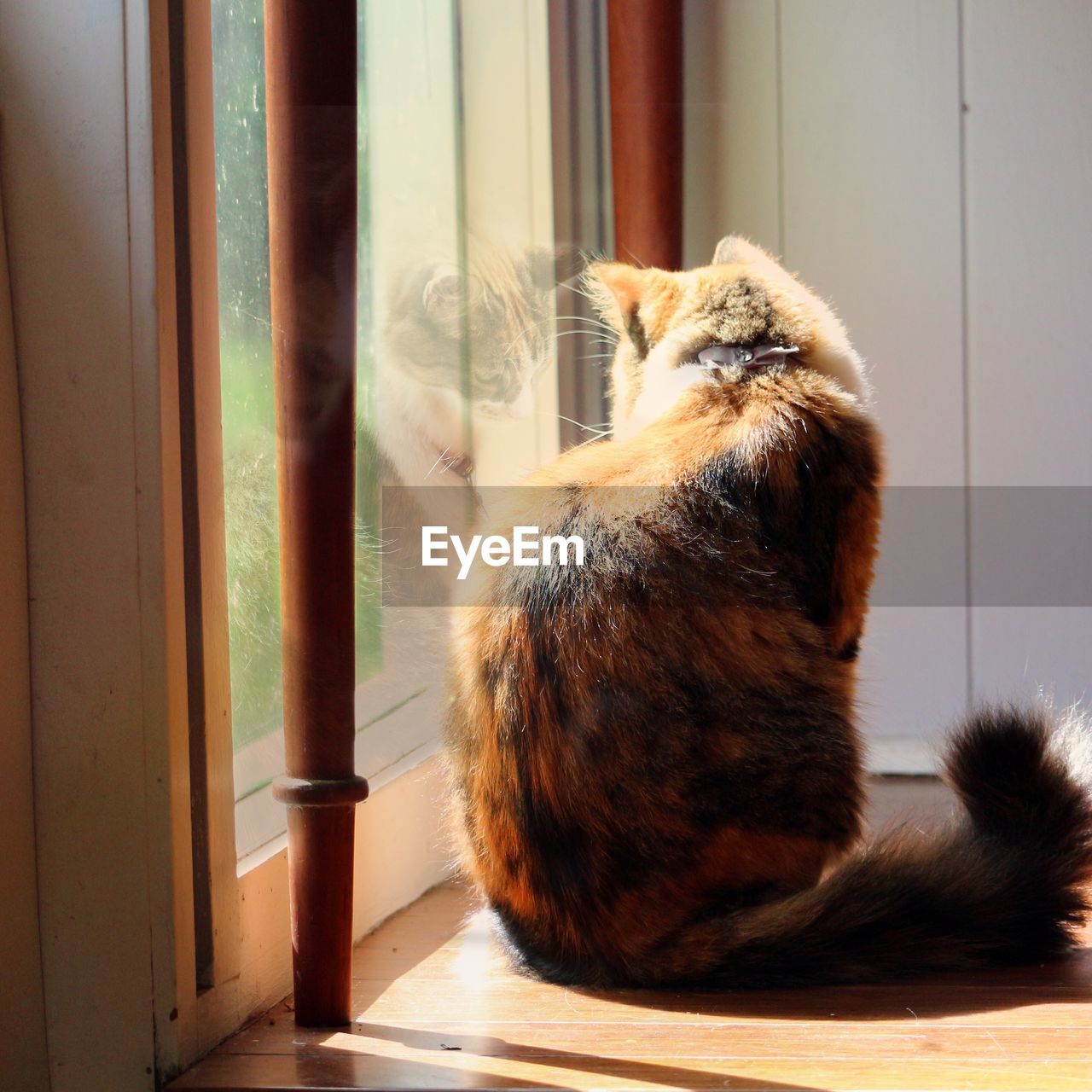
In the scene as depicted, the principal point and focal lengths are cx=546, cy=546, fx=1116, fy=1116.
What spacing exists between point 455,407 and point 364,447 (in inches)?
2.9

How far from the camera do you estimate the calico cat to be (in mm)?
603

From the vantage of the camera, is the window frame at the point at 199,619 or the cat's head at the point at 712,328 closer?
the window frame at the point at 199,619

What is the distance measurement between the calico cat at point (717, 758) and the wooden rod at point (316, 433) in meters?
0.11

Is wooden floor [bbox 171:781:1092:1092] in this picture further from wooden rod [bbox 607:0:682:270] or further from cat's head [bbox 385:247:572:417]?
wooden rod [bbox 607:0:682:270]

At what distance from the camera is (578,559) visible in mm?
624


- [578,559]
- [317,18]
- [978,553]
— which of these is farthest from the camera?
[978,553]

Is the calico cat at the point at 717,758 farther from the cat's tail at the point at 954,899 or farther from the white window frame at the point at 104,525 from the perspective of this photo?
the white window frame at the point at 104,525

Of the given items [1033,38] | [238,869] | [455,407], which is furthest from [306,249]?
[1033,38]

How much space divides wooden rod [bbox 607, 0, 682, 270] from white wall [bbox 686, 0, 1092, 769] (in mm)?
11

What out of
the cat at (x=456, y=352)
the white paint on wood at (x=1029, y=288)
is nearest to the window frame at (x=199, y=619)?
the cat at (x=456, y=352)

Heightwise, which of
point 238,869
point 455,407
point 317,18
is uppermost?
point 317,18

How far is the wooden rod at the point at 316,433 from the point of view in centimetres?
53

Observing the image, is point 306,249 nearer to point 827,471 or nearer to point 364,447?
point 364,447

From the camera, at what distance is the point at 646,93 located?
2.28 feet
